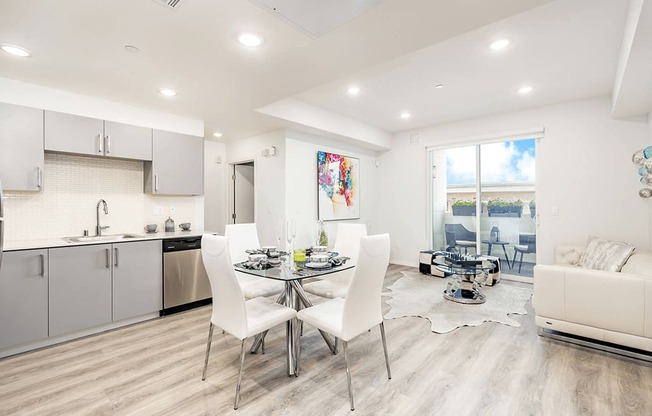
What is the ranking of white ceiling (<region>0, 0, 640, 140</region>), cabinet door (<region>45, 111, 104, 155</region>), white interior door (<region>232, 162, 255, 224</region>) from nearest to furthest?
white ceiling (<region>0, 0, 640, 140</region>) < cabinet door (<region>45, 111, 104, 155</region>) < white interior door (<region>232, 162, 255, 224</region>)

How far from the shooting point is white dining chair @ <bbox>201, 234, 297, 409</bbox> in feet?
6.23

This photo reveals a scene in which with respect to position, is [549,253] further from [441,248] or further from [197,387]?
[197,387]

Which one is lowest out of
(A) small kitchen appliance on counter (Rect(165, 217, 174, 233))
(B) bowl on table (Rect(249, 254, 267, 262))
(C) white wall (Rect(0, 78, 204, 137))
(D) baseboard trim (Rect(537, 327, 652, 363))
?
(D) baseboard trim (Rect(537, 327, 652, 363))

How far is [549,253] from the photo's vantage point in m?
4.55

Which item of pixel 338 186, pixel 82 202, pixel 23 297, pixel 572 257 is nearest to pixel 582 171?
pixel 572 257

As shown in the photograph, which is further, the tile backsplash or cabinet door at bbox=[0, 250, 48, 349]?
the tile backsplash

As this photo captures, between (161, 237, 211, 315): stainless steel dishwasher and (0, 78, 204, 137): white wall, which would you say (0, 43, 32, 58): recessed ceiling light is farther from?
(161, 237, 211, 315): stainless steel dishwasher

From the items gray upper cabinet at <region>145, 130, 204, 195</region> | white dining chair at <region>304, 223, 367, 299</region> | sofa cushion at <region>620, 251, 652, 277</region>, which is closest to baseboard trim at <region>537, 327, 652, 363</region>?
sofa cushion at <region>620, 251, 652, 277</region>

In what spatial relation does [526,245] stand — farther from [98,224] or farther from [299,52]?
[98,224]

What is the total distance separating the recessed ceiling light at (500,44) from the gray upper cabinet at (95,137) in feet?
12.5

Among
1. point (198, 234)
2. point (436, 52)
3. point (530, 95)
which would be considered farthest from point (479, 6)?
point (198, 234)

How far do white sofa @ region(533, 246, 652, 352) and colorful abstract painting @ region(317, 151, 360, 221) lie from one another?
316cm

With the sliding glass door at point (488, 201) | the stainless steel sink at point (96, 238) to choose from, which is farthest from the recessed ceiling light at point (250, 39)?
the sliding glass door at point (488, 201)

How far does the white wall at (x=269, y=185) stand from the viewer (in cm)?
461
